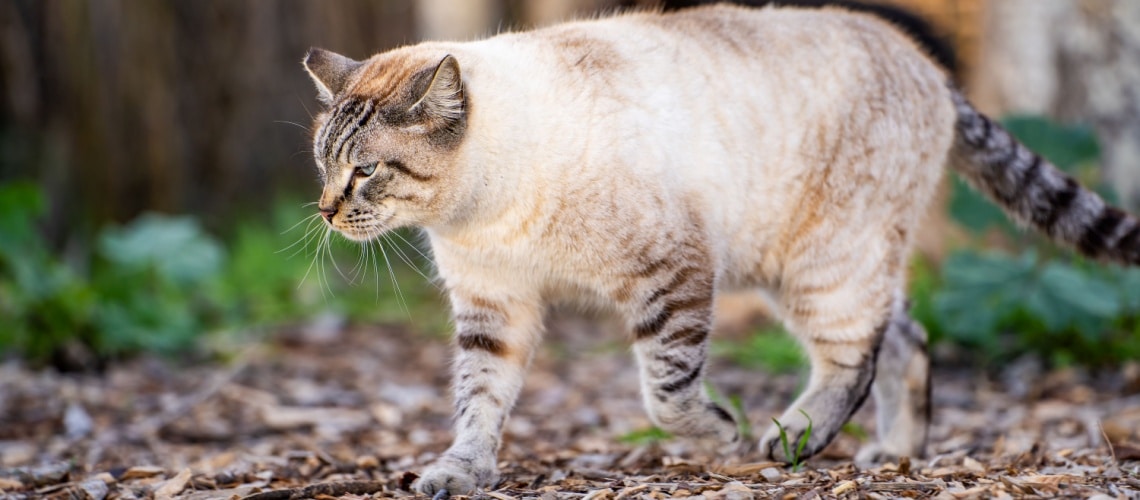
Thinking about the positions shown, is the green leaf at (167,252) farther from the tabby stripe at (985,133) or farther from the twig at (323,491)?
the tabby stripe at (985,133)

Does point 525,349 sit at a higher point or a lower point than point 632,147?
lower

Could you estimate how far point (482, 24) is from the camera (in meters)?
9.28

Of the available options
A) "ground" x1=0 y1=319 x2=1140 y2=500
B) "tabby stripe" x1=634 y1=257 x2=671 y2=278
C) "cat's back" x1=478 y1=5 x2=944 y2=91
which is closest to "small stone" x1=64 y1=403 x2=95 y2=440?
"ground" x1=0 y1=319 x2=1140 y2=500

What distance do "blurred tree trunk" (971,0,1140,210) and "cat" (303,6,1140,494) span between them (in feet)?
7.23

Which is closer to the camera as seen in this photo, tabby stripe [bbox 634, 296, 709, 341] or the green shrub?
tabby stripe [bbox 634, 296, 709, 341]

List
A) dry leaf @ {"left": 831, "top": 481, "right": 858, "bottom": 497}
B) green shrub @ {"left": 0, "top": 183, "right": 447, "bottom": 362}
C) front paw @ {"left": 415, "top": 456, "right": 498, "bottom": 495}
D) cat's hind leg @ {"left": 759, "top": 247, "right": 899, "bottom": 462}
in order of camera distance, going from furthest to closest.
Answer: green shrub @ {"left": 0, "top": 183, "right": 447, "bottom": 362} < cat's hind leg @ {"left": 759, "top": 247, "right": 899, "bottom": 462} < front paw @ {"left": 415, "top": 456, "right": 498, "bottom": 495} < dry leaf @ {"left": 831, "top": 481, "right": 858, "bottom": 497}

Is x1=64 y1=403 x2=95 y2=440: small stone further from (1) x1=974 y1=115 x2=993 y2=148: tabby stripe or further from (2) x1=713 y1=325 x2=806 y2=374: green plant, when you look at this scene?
(1) x1=974 y1=115 x2=993 y2=148: tabby stripe

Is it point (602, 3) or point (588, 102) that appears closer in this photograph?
point (588, 102)

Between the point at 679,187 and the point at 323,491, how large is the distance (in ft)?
4.97

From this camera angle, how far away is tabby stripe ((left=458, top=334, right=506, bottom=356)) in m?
3.86

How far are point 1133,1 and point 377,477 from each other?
494 centimetres

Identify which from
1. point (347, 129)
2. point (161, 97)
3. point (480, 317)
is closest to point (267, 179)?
point (161, 97)

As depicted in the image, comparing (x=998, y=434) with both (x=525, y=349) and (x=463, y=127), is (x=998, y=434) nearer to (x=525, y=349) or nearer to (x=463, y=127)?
(x=525, y=349)

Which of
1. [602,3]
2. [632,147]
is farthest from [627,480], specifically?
[602,3]
